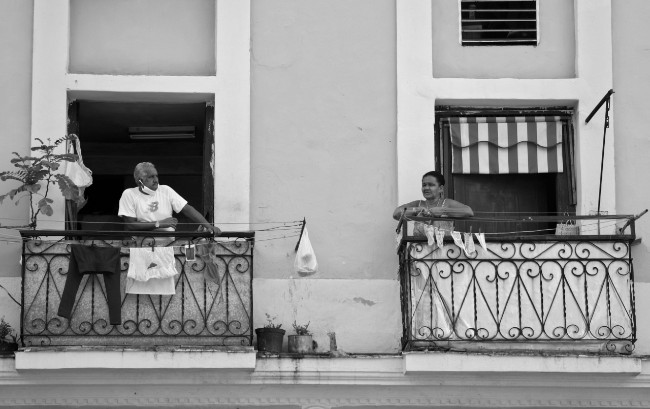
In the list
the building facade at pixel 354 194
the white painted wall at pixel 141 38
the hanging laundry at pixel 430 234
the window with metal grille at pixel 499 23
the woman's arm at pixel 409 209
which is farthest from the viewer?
the window with metal grille at pixel 499 23

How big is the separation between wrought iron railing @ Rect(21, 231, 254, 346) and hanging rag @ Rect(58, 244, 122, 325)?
0.37 ft

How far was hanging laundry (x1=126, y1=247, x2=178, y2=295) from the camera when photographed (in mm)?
17328

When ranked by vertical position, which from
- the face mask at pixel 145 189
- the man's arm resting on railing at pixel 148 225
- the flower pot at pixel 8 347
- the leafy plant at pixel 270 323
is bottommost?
the flower pot at pixel 8 347

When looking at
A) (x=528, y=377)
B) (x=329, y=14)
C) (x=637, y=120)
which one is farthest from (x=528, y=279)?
(x=329, y=14)

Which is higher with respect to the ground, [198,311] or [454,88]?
[454,88]

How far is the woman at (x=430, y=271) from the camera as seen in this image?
17.5 meters

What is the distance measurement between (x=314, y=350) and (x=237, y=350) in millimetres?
829

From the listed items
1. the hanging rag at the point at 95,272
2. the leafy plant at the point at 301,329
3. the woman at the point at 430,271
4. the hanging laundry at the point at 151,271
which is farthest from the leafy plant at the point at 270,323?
the hanging rag at the point at 95,272

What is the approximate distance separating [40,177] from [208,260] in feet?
5.84

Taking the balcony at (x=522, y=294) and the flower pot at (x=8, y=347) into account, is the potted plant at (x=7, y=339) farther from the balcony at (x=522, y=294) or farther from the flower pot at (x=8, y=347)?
the balcony at (x=522, y=294)

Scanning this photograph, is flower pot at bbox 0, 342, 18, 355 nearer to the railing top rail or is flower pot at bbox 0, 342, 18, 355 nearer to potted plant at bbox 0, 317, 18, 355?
potted plant at bbox 0, 317, 18, 355

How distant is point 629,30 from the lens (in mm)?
18719

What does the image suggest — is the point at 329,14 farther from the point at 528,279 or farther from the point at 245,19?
the point at 528,279

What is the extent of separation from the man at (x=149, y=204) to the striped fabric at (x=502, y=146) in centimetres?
274
